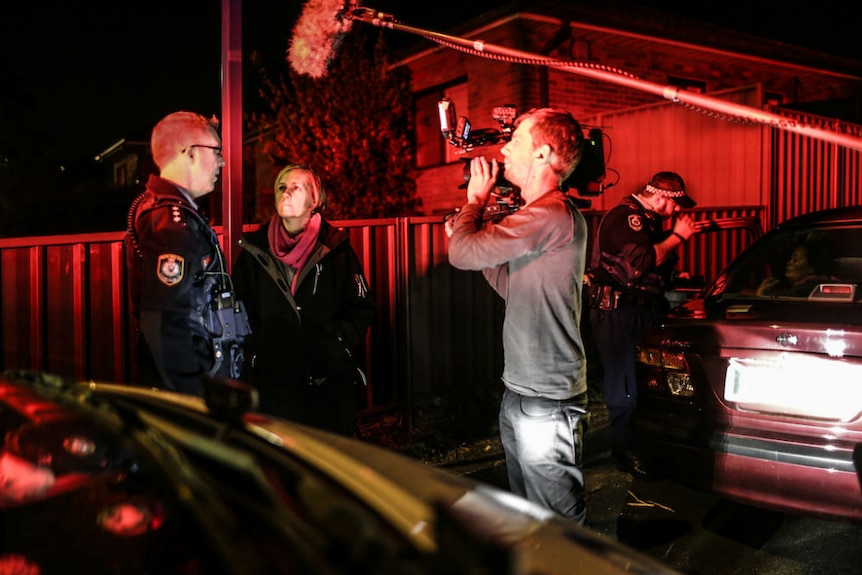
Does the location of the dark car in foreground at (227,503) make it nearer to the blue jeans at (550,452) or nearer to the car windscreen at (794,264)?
the blue jeans at (550,452)

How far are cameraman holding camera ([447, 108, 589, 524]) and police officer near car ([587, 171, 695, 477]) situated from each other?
2.18 m

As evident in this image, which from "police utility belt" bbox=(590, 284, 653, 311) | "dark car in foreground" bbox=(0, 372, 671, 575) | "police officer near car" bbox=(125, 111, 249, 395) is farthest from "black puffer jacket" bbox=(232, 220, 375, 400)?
"police utility belt" bbox=(590, 284, 653, 311)

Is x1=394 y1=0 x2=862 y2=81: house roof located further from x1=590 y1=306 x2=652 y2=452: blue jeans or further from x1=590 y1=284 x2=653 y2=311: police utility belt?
x1=590 y1=306 x2=652 y2=452: blue jeans

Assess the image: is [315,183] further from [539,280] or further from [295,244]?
[539,280]

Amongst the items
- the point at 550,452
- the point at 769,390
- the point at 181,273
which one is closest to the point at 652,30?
the point at 769,390

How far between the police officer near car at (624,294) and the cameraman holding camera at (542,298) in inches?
86.0

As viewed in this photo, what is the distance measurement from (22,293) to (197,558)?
11.7 ft

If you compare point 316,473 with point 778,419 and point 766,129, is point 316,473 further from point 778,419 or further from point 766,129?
point 766,129

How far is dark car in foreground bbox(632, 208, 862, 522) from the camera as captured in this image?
3.30m

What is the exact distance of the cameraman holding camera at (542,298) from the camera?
2732 millimetres

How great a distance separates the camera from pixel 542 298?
2785 millimetres

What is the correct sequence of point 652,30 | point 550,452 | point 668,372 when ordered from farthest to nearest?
point 652,30, point 668,372, point 550,452

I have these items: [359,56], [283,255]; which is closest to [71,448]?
[283,255]

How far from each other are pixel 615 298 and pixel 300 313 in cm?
227
